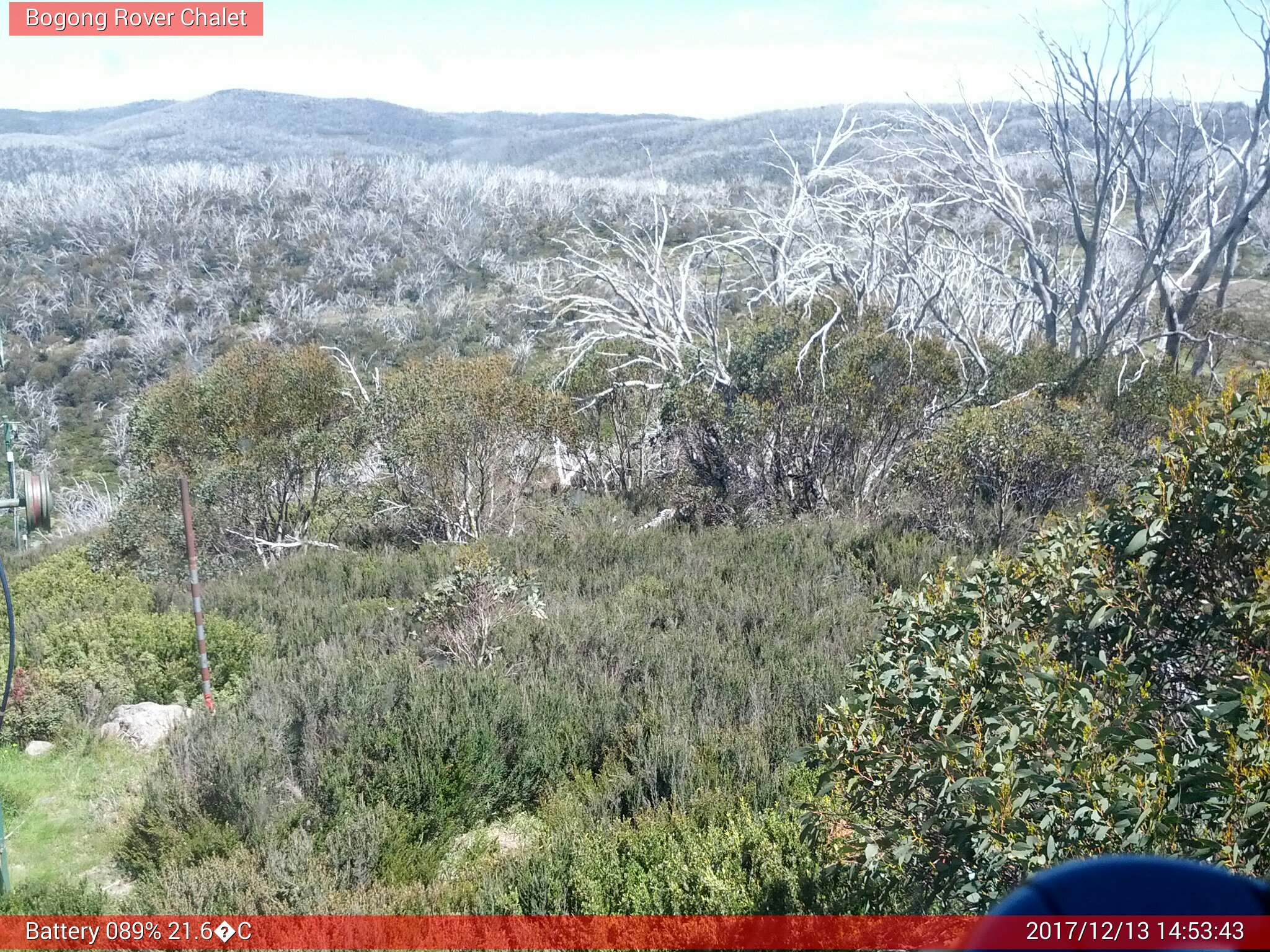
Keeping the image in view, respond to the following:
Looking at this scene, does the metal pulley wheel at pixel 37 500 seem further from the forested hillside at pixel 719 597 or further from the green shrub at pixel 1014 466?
the green shrub at pixel 1014 466

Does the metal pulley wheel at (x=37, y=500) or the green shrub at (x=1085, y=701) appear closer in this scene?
the green shrub at (x=1085, y=701)

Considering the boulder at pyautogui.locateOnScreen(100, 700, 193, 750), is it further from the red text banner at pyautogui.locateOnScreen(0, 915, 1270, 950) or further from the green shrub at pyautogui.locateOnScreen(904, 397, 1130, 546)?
the green shrub at pyautogui.locateOnScreen(904, 397, 1130, 546)

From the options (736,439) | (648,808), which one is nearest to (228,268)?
(736,439)

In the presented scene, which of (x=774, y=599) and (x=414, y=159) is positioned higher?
(x=414, y=159)

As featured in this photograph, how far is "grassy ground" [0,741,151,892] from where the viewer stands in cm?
462

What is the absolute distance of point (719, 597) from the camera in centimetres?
775

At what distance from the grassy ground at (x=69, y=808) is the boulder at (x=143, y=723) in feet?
0.38

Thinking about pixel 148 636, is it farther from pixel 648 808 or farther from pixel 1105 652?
pixel 1105 652

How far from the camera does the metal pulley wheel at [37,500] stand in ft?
12.2

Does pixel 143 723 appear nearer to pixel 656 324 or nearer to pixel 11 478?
pixel 11 478

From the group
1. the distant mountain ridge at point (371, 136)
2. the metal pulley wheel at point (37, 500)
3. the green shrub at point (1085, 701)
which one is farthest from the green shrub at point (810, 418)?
the distant mountain ridge at point (371, 136)

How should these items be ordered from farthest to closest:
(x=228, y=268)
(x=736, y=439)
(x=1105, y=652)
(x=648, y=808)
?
(x=228, y=268) < (x=736, y=439) < (x=648, y=808) < (x=1105, y=652)

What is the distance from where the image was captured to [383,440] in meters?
11.9

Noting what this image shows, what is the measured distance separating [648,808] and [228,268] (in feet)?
123
